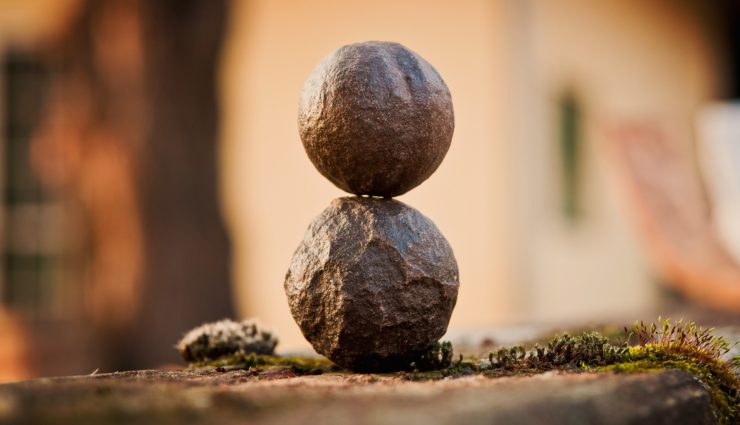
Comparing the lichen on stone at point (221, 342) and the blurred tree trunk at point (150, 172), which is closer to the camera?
the lichen on stone at point (221, 342)

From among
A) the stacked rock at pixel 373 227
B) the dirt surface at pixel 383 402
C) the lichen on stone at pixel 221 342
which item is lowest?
the lichen on stone at pixel 221 342

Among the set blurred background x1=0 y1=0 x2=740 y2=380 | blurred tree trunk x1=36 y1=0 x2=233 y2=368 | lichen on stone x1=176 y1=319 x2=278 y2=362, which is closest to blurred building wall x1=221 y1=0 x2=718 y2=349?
blurred background x1=0 y1=0 x2=740 y2=380

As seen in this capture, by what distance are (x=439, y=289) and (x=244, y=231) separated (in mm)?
5367

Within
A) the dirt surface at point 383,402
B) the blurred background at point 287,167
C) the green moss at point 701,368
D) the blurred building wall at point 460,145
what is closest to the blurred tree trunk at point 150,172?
the blurred background at point 287,167

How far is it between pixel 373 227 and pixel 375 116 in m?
0.26

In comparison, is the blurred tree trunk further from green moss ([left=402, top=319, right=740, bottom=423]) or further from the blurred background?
green moss ([left=402, top=319, right=740, bottom=423])

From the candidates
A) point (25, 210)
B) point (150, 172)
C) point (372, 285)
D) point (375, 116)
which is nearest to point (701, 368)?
point (372, 285)

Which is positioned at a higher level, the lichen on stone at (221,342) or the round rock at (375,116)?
the round rock at (375,116)

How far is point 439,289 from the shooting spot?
1.98 m

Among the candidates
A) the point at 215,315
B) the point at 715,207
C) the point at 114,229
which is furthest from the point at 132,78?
the point at 715,207

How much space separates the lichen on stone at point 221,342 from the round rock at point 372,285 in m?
0.39

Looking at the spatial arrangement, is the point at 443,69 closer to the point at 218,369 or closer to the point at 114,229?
the point at 114,229

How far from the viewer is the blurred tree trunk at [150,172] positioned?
16.9 feet

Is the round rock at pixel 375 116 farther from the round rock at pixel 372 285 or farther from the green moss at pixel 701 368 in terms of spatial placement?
the green moss at pixel 701 368
